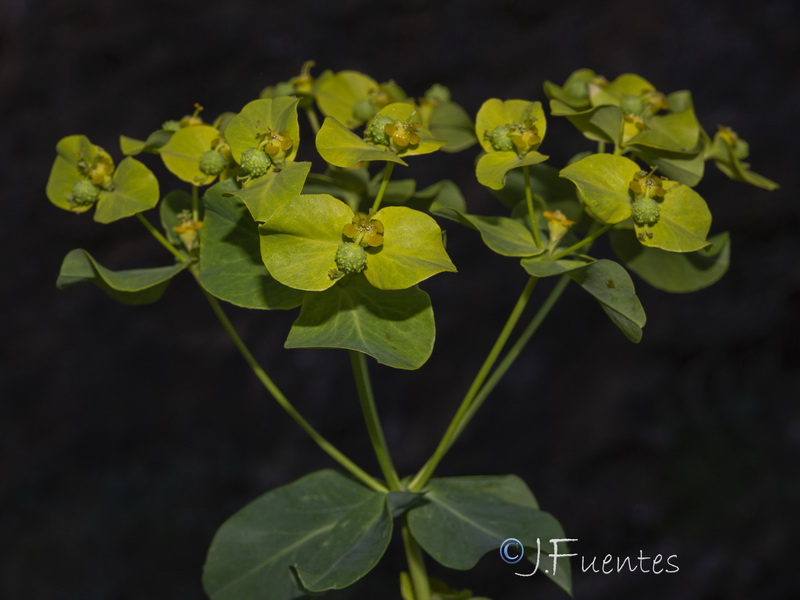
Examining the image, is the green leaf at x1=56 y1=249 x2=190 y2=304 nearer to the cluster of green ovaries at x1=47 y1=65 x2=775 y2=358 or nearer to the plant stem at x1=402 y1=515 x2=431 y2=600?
the cluster of green ovaries at x1=47 y1=65 x2=775 y2=358

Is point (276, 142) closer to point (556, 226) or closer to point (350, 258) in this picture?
point (350, 258)

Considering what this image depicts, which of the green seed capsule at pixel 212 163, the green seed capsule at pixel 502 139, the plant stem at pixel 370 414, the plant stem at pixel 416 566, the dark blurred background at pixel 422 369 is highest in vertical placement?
the green seed capsule at pixel 502 139

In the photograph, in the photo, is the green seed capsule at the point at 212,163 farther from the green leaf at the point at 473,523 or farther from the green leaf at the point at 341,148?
the green leaf at the point at 473,523

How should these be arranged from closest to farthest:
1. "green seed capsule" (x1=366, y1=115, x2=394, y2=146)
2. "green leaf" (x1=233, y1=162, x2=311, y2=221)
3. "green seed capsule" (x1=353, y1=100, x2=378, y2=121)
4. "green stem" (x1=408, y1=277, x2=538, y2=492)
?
"green leaf" (x1=233, y1=162, x2=311, y2=221) → "green seed capsule" (x1=366, y1=115, x2=394, y2=146) → "green stem" (x1=408, y1=277, x2=538, y2=492) → "green seed capsule" (x1=353, y1=100, x2=378, y2=121)

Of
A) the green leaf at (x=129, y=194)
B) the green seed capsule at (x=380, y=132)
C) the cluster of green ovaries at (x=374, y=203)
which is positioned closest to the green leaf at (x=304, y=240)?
the cluster of green ovaries at (x=374, y=203)

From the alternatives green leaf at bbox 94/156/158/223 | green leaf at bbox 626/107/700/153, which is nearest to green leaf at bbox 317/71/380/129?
green leaf at bbox 94/156/158/223

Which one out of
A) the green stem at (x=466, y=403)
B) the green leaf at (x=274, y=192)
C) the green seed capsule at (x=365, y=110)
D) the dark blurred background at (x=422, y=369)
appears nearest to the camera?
the green leaf at (x=274, y=192)
